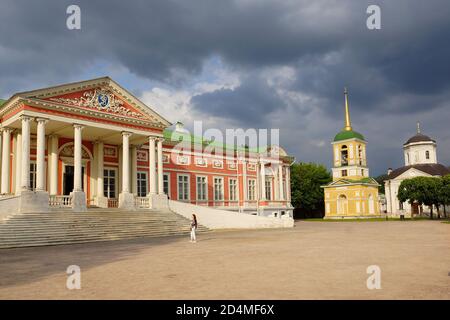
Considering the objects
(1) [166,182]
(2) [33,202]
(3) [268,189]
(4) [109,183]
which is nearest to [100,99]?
(4) [109,183]

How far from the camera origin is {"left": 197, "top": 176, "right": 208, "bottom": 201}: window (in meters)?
36.8

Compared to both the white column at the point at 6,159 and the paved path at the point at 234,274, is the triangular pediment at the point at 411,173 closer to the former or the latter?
the paved path at the point at 234,274

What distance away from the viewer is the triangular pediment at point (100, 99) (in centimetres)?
2283

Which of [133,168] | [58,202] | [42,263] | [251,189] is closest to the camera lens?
[42,263]

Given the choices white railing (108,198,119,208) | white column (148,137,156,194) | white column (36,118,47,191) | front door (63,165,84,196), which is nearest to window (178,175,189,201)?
white railing (108,198,119,208)

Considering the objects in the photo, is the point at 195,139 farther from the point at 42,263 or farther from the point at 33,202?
the point at 42,263

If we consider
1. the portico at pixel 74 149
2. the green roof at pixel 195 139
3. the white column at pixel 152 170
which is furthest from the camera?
the green roof at pixel 195 139

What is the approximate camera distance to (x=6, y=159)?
23719 mm

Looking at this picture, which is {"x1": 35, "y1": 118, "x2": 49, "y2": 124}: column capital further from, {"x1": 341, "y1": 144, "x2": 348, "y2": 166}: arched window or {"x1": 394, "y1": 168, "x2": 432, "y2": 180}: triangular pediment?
{"x1": 394, "y1": 168, "x2": 432, "y2": 180}: triangular pediment

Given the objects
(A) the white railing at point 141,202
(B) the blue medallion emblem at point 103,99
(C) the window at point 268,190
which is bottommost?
(A) the white railing at point 141,202

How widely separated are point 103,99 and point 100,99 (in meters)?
0.22

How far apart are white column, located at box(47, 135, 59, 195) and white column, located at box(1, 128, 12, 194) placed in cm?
246

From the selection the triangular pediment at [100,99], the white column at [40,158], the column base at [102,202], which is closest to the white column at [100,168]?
the column base at [102,202]

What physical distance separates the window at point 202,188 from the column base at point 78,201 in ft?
48.0
